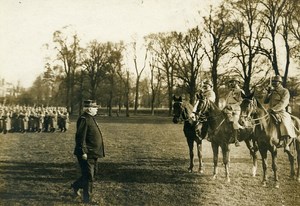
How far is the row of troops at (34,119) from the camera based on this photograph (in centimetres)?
1788

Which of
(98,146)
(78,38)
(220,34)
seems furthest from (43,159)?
(220,34)

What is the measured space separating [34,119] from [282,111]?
47.4 feet

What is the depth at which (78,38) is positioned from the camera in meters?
9.69

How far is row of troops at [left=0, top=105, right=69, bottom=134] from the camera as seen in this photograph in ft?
58.6

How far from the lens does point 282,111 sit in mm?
7668

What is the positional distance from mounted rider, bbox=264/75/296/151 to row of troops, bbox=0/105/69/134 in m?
12.4

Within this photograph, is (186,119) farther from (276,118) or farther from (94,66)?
(94,66)

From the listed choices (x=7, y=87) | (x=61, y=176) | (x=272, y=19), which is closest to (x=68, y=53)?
(x=7, y=87)

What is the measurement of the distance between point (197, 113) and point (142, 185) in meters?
2.09

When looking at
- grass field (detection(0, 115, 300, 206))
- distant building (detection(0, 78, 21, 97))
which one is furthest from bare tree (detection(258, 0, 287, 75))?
distant building (detection(0, 78, 21, 97))

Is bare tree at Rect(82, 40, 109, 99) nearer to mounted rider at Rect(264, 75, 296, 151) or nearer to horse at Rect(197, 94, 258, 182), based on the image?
horse at Rect(197, 94, 258, 182)

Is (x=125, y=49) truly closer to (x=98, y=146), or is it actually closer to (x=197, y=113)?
(x=197, y=113)

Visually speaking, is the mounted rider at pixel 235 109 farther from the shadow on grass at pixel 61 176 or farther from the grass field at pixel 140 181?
the shadow on grass at pixel 61 176

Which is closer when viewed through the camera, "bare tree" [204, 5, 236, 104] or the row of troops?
"bare tree" [204, 5, 236, 104]
